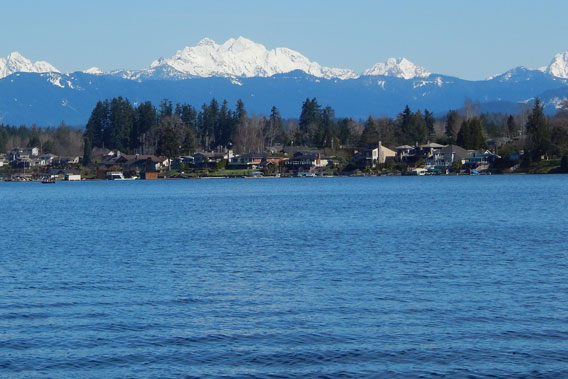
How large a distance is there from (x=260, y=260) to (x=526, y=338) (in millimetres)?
12968

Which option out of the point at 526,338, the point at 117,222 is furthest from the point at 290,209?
the point at 526,338

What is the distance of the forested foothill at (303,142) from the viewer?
128 metres

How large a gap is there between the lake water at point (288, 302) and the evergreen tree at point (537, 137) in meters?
79.0

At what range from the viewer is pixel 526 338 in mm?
16922

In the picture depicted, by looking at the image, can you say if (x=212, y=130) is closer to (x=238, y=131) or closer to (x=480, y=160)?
(x=238, y=131)

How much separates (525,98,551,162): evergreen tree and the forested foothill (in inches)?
5.2

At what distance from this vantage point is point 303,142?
16550cm

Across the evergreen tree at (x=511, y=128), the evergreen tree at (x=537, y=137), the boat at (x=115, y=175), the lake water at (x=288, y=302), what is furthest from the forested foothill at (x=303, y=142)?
the lake water at (x=288, y=302)

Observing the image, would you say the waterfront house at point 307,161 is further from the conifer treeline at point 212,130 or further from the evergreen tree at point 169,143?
the evergreen tree at point 169,143

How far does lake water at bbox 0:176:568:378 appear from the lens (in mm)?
15758

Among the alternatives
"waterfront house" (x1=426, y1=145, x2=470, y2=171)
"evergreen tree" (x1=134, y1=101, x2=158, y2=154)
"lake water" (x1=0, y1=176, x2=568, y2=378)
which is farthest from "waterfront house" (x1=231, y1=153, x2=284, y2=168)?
"lake water" (x1=0, y1=176, x2=568, y2=378)

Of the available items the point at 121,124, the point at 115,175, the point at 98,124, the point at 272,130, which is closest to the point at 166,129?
the point at 115,175

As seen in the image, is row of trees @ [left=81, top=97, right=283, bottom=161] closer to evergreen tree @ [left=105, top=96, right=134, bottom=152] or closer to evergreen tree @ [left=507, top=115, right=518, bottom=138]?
evergreen tree @ [left=105, top=96, right=134, bottom=152]

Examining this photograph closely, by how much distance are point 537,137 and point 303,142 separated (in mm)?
57204
